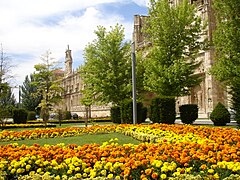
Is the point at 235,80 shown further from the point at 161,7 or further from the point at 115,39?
the point at 115,39

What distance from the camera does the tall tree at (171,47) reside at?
21703 millimetres

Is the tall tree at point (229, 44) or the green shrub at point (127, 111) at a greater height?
the tall tree at point (229, 44)

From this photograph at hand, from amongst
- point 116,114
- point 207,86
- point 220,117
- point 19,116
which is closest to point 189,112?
point 220,117

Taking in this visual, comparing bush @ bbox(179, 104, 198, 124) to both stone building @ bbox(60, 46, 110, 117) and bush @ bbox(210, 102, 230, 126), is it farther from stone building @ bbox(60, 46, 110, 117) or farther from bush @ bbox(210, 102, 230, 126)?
stone building @ bbox(60, 46, 110, 117)

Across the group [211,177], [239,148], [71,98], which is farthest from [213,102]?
[71,98]

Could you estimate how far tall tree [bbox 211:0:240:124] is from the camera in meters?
15.9

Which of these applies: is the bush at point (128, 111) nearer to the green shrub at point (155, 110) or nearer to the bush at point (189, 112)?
the green shrub at point (155, 110)

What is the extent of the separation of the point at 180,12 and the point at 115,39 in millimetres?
7940

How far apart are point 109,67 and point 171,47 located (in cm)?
774

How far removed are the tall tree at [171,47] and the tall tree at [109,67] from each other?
18.2 ft

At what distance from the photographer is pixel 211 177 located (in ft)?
14.5

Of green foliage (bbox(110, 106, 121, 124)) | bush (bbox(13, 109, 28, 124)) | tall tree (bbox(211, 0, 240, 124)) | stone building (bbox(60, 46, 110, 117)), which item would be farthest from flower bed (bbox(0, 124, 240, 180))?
stone building (bbox(60, 46, 110, 117))

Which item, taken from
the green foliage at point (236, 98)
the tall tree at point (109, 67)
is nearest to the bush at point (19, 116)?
the tall tree at point (109, 67)

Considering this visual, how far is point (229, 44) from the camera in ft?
52.8
